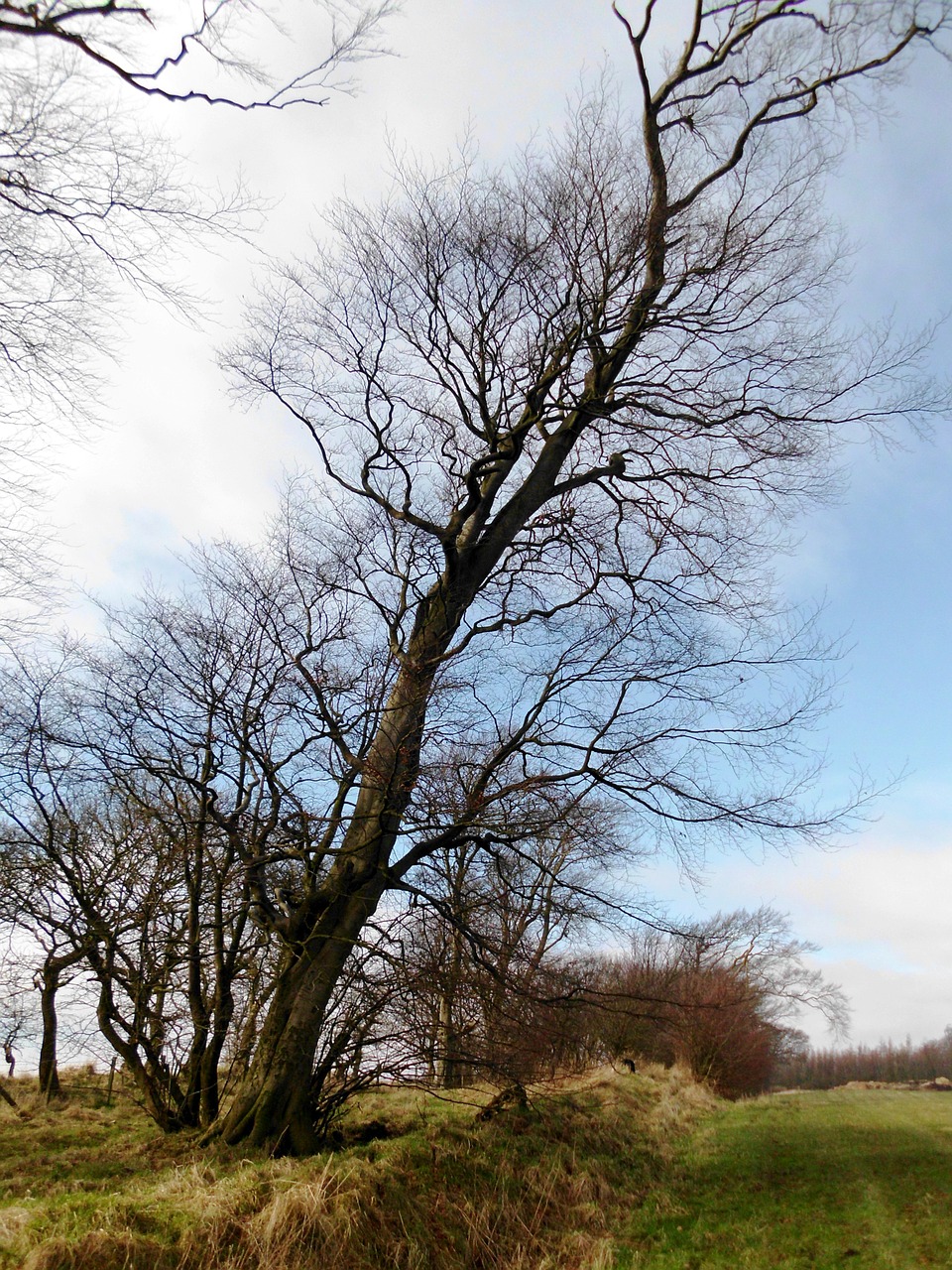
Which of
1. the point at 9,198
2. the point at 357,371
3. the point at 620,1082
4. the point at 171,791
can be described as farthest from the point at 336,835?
the point at 620,1082

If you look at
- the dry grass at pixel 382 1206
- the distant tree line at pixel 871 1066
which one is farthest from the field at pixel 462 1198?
the distant tree line at pixel 871 1066

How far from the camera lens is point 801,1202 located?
7754 mm

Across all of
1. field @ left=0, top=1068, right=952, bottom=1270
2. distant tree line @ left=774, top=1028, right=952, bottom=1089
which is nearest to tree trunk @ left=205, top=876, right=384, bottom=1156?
field @ left=0, top=1068, right=952, bottom=1270

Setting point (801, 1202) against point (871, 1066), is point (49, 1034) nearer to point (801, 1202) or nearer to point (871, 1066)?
point (801, 1202)

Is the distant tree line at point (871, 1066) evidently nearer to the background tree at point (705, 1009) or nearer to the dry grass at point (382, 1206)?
the background tree at point (705, 1009)

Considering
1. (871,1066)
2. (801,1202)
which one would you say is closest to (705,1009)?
(801,1202)

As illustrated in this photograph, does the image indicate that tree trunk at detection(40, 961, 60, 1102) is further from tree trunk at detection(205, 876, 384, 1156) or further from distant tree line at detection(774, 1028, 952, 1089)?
distant tree line at detection(774, 1028, 952, 1089)

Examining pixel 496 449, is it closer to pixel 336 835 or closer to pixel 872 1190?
pixel 336 835

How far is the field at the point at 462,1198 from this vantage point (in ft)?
16.0

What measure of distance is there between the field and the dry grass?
0.04ft

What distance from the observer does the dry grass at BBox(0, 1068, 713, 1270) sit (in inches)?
185

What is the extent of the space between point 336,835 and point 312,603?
2.55 meters

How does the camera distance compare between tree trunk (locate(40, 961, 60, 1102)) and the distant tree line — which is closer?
tree trunk (locate(40, 961, 60, 1102))

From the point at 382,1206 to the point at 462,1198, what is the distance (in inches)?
40.5
